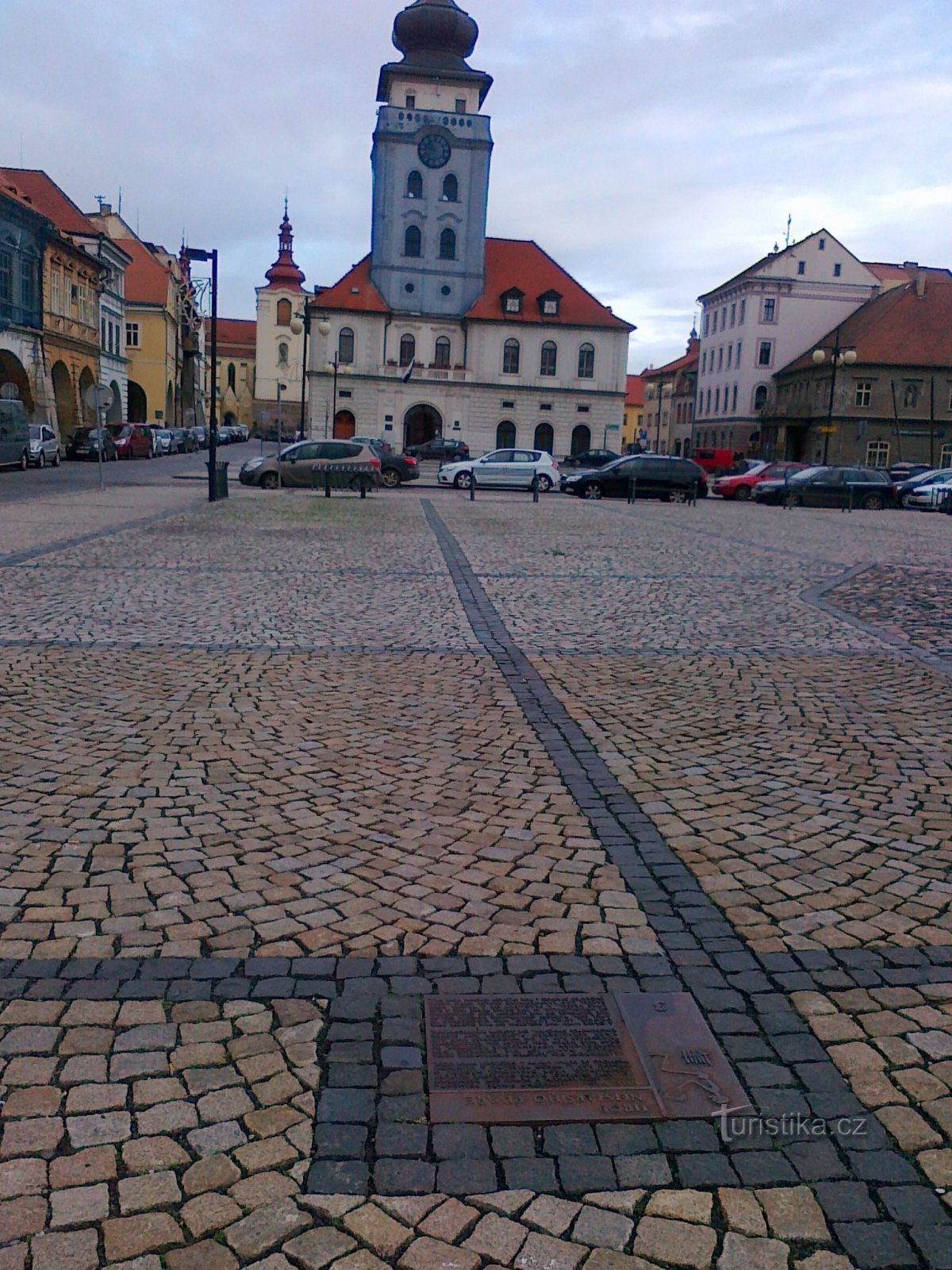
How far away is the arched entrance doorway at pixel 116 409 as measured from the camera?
6259cm

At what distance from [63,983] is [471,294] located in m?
77.3

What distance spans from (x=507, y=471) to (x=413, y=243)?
4156 cm

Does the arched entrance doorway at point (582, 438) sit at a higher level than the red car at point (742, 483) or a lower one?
higher

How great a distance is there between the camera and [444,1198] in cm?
268

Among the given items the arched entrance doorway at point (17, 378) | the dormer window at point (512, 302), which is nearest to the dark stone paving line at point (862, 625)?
the arched entrance doorway at point (17, 378)

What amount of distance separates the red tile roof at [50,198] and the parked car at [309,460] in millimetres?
28154

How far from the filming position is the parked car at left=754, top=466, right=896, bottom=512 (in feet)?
119

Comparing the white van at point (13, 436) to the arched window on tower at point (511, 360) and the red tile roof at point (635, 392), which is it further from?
the red tile roof at point (635, 392)

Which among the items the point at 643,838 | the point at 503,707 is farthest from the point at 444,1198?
the point at 503,707

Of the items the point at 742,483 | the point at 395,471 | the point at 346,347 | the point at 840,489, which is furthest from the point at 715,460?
the point at 346,347

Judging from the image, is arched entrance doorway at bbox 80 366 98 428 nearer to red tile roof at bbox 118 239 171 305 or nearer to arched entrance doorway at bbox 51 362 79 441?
arched entrance doorway at bbox 51 362 79 441

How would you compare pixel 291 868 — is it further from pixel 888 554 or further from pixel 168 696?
pixel 888 554

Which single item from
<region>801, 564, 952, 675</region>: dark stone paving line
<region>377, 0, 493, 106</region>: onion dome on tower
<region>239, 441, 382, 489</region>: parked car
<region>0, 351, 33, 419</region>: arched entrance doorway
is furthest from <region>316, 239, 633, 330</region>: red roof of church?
<region>801, 564, 952, 675</region>: dark stone paving line

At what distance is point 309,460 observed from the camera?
33.4m
